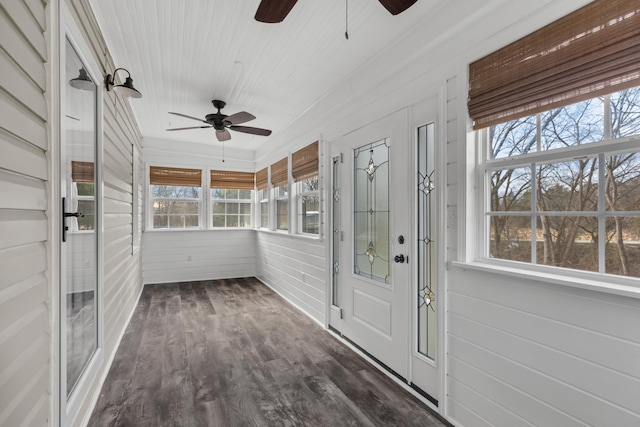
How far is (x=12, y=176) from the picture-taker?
43.2 inches

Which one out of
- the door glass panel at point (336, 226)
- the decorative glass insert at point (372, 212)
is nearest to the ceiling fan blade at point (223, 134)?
the door glass panel at point (336, 226)

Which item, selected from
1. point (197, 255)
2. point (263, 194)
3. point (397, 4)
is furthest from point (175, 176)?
point (397, 4)

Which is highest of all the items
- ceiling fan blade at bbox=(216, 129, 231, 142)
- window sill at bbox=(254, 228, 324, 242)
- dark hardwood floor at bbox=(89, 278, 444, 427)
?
ceiling fan blade at bbox=(216, 129, 231, 142)

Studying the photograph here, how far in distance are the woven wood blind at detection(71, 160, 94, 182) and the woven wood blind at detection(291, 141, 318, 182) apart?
2.30 metres

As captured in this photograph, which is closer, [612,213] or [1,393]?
[1,393]

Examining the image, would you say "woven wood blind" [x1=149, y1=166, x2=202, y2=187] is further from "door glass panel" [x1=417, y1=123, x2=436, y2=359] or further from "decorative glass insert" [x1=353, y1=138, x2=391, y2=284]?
"door glass panel" [x1=417, y1=123, x2=436, y2=359]

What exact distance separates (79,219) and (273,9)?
1.59m

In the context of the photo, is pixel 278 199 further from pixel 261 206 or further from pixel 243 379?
pixel 243 379

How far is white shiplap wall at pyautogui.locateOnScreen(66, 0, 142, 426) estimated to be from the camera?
83.3 inches

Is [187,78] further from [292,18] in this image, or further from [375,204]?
[375,204]

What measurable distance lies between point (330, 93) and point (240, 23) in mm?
1398

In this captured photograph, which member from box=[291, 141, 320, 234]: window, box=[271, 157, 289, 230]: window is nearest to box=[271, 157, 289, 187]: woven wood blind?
box=[271, 157, 289, 230]: window

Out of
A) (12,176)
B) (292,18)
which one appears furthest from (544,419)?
(292,18)

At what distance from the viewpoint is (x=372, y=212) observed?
2920 millimetres
